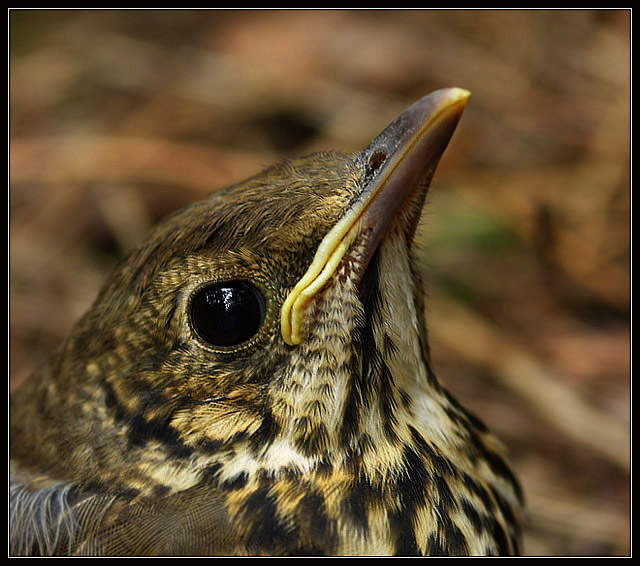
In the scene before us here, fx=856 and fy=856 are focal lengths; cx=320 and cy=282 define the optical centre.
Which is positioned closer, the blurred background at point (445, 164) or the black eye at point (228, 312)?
the black eye at point (228, 312)

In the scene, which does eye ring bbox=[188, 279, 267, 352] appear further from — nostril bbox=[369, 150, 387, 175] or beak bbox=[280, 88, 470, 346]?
nostril bbox=[369, 150, 387, 175]

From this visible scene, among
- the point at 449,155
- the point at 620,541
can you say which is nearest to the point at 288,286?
the point at 620,541

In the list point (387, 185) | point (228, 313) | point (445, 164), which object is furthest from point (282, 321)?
point (445, 164)

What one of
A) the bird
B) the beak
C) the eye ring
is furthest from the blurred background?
the eye ring

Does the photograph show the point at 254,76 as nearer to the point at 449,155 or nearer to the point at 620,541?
the point at 449,155

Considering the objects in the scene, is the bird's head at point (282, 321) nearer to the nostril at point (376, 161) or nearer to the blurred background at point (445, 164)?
the nostril at point (376, 161)

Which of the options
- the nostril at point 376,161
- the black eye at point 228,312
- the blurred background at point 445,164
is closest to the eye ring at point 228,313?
the black eye at point 228,312
